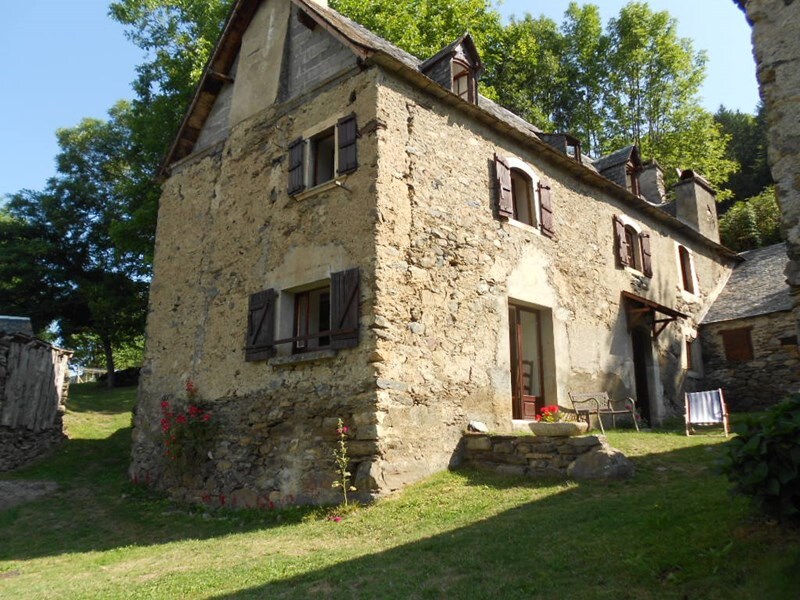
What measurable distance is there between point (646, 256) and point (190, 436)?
36.8ft

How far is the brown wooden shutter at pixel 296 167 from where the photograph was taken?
9906 mm

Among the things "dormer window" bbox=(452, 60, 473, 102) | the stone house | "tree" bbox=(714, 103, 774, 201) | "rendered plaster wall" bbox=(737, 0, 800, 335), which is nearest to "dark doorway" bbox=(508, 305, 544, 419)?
the stone house

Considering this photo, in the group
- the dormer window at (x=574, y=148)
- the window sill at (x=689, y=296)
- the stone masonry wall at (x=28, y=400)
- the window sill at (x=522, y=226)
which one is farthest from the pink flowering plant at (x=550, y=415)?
the stone masonry wall at (x=28, y=400)

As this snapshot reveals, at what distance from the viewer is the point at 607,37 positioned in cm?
2597

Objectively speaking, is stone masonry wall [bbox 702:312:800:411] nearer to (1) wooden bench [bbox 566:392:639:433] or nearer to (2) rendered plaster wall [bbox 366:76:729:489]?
(2) rendered plaster wall [bbox 366:76:729:489]

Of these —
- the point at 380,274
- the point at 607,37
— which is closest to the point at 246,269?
the point at 380,274

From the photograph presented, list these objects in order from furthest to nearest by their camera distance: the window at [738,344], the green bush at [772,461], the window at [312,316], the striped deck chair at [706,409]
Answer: the window at [738,344] → the striped deck chair at [706,409] → the window at [312,316] → the green bush at [772,461]

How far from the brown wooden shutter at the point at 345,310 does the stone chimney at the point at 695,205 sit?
44.8 feet

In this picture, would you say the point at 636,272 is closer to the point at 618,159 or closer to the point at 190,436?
the point at 618,159

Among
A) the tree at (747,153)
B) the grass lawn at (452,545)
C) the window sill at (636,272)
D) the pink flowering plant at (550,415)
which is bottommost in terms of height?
the grass lawn at (452,545)

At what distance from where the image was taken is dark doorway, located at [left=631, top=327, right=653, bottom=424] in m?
14.0

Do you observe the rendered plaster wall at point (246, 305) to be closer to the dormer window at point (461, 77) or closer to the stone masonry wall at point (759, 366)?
the dormer window at point (461, 77)

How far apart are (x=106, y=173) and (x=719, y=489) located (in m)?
23.5

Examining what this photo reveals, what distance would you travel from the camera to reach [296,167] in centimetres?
1008
